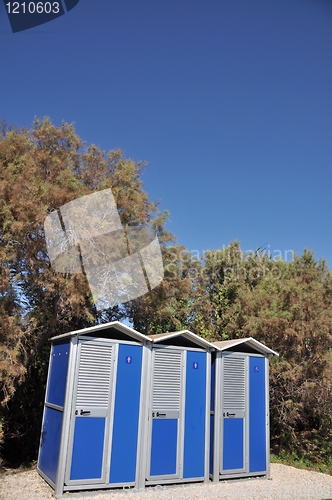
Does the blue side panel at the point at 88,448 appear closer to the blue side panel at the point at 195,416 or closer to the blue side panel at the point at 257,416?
the blue side panel at the point at 195,416

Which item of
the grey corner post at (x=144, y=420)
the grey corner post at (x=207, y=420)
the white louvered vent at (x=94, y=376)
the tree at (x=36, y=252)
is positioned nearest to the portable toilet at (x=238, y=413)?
the grey corner post at (x=207, y=420)

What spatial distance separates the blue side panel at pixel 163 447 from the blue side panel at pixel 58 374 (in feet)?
5.34

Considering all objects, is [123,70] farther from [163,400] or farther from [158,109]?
[163,400]

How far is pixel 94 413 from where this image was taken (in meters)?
6.02

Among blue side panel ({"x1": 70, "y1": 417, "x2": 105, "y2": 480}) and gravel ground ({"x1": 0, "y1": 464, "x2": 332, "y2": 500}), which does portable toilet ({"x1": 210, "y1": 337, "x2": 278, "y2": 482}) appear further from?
blue side panel ({"x1": 70, "y1": 417, "x2": 105, "y2": 480})

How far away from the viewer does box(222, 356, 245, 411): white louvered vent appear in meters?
7.25

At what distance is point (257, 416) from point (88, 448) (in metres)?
3.39

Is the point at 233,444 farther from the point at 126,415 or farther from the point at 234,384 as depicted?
the point at 126,415

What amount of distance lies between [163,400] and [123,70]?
7.46 metres

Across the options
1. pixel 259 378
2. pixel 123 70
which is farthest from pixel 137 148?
pixel 259 378

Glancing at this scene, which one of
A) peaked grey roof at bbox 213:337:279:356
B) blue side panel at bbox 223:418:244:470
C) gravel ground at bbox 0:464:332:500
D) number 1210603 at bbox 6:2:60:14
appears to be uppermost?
number 1210603 at bbox 6:2:60:14

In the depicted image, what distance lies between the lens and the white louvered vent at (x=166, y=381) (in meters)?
6.64

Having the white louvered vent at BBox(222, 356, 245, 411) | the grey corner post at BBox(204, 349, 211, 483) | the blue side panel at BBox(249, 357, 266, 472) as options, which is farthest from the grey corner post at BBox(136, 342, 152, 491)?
the blue side panel at BBox(249, 357, 266, 472)

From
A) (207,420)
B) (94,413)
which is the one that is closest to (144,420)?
(94,413)
